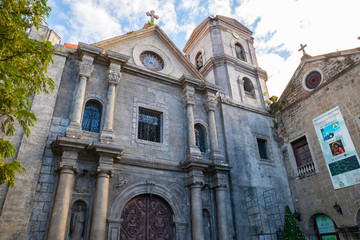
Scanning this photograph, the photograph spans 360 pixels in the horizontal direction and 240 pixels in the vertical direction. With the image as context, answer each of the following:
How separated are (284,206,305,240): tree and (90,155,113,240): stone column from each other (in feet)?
26.9

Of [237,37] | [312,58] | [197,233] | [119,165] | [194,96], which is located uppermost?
[237,37]

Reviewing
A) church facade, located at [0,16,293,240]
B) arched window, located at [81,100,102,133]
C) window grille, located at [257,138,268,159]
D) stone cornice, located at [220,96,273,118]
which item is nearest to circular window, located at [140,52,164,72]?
church facade, located at [0,16,293,240]

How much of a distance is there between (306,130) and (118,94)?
32.5 feet

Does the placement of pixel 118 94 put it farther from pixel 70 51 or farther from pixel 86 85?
pixel 70 51

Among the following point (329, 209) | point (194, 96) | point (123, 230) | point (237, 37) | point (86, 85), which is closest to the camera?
point (123, 230)

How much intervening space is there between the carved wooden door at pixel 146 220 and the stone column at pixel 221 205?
2033 millimetres

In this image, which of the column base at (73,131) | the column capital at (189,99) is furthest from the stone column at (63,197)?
the column capital at (189,99)

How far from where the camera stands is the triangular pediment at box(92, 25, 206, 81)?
499 inches

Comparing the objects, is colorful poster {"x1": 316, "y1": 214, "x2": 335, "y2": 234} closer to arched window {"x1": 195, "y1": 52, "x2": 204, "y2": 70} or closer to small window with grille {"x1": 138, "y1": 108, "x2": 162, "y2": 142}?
small window with grille {"x1": 138, "y1": 108, "x2": 162, "y2": 142}

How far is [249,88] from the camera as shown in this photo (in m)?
17.1

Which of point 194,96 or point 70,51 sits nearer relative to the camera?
point 70,51

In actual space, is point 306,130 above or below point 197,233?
above

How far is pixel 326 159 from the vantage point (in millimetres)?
12484

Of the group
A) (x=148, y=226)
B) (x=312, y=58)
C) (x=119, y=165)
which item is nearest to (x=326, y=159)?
(x=312, y=58)
